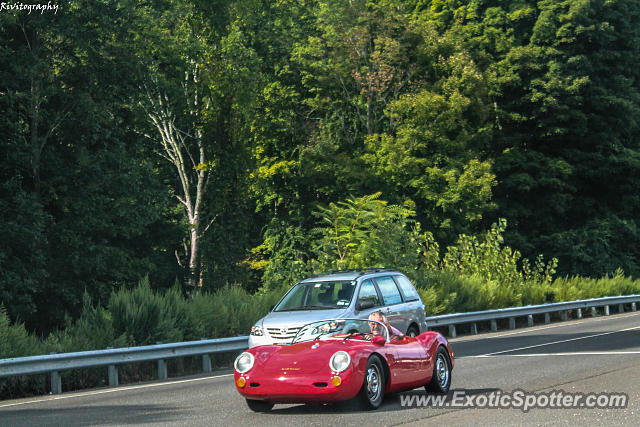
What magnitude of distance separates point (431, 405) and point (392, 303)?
20.1 feet

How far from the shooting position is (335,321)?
12.4m

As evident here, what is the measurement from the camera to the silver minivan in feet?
51.6

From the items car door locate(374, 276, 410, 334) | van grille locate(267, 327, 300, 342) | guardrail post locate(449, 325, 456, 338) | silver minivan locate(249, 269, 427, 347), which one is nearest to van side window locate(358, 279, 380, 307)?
silver minivan locate(249, 269, 427, 347)

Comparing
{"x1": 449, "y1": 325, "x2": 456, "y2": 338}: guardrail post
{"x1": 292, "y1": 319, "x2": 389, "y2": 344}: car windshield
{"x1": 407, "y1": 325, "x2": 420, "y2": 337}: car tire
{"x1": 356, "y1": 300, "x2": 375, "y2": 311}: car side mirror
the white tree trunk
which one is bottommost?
{"x1": 449, "y1": 325, "x2": 456, "y2": 338}: guardrail post

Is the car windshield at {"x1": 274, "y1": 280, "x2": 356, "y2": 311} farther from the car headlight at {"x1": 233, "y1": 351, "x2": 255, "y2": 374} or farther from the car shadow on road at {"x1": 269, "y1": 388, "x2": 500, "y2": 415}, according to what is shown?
the car headlight at {"x1": 233, "y1": 351, "x2": 255, "y2": 374}

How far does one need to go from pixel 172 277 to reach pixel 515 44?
2455 cm

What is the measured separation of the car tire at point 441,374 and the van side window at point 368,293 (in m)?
3.80

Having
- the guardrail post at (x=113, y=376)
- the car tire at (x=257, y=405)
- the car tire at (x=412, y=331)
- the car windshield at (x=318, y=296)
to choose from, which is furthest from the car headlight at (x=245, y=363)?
the car tire at (x=412, y=331)

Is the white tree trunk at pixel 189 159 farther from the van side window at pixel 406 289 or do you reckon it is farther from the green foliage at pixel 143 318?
the van side window at pixel 406 289

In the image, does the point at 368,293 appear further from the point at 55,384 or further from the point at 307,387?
the point at 307,387

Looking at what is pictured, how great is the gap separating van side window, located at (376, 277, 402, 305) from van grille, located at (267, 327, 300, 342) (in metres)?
2.69

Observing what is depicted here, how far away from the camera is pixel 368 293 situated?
1727 cm

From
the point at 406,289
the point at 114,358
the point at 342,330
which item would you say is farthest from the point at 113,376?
the point at 342,330

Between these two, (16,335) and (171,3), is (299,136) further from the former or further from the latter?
(16,335)
